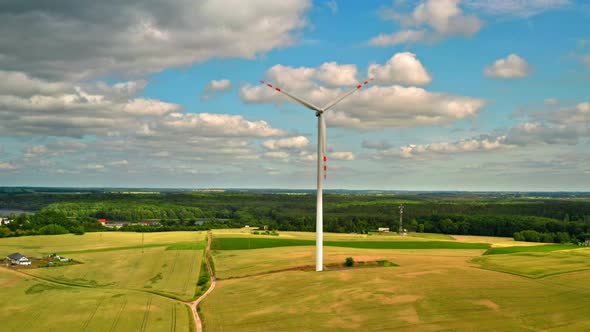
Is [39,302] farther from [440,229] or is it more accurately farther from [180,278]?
[440,229]

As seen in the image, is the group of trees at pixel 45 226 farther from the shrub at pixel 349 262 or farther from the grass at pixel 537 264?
the grass at pixel 537 264

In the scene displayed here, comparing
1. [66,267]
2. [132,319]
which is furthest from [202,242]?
[132,319]

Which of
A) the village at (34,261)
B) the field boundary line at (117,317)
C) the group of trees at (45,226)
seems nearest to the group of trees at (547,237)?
the field boundary line at (117,317)

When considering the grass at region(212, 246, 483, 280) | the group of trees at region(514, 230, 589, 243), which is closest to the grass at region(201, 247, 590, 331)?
the grass at region(212, 246, 483, 280)

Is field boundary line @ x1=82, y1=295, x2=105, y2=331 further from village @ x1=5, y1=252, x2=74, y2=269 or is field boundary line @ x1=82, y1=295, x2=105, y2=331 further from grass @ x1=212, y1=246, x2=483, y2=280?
village @ x1=5, y1=252, x2=74, y2=269

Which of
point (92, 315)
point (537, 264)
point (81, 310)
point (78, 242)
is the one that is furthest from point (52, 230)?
point (537, 264)

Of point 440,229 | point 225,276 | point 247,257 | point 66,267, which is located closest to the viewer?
point 225,276
